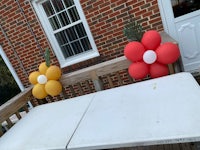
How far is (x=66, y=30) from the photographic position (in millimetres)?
3656

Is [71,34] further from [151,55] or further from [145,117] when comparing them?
[145,117]

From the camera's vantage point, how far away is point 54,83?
258 cm

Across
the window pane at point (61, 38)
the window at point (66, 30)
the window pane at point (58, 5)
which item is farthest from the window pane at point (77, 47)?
the window pane at point (58, 5)

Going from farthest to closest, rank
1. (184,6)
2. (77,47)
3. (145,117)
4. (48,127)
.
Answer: (77,47)
(184,6)
(48,127)
(145,117)

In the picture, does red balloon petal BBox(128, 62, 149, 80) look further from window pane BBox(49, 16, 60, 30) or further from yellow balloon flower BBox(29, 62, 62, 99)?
window pane BBox(49, 16, 60, 30)

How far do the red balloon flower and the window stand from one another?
1482mm

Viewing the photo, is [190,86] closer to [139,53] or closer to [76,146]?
[139,53]

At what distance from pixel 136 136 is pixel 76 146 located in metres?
0.46

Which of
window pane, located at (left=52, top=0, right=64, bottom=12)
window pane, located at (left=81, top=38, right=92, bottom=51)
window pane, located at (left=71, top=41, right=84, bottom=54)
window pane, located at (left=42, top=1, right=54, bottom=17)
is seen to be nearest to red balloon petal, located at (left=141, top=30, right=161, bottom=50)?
window pane, located at (left=81, top=38, right=92, bottom=51)

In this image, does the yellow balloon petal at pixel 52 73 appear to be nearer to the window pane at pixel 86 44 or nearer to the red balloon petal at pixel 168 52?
the window pane at pixel 86 44

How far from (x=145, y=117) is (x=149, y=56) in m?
0.82

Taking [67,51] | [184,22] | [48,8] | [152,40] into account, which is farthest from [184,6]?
[48,8]

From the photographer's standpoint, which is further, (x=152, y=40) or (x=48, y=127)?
(x=152, y=40)

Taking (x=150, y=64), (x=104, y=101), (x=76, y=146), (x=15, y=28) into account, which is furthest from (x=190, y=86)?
(x=15, y=28)
